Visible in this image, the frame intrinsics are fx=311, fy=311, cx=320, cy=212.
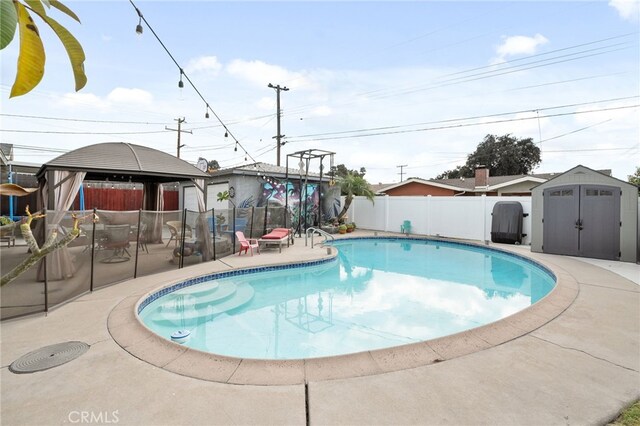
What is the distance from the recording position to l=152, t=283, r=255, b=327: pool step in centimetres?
557

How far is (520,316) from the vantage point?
14.9 feet

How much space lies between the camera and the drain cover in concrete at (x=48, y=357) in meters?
3.21

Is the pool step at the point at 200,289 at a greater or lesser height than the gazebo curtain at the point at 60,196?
lesser

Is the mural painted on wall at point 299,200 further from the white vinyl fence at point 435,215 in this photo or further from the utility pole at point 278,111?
the utility pole at point 278,111

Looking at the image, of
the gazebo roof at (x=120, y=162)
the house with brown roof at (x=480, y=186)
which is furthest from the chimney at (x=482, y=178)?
the gazebo roof at (x=120, y=162)

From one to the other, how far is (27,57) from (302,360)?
10.6 feet

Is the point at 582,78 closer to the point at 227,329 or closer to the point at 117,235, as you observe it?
the point at 227,329

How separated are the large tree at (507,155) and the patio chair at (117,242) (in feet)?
124

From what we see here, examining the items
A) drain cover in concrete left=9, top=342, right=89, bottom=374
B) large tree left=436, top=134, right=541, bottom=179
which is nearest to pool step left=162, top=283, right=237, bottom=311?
drain cover in concrete left=9, top=342, right=89, bottom=374

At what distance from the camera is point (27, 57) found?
1153mm

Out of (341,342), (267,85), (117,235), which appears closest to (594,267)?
(341,342)

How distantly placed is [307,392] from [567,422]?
6.71ft

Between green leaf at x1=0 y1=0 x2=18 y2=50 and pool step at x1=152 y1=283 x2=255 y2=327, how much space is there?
17.6 ft

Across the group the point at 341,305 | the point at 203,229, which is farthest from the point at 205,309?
the point at 203,229
